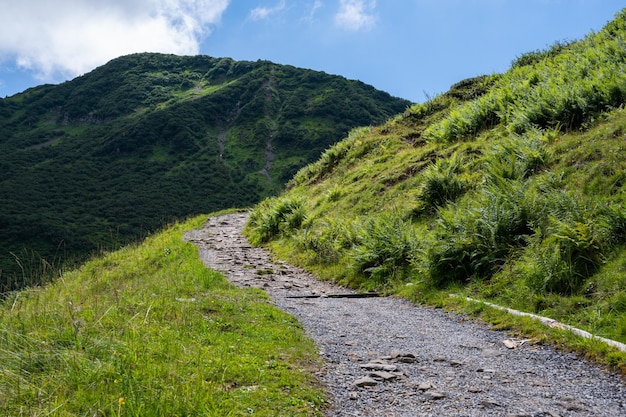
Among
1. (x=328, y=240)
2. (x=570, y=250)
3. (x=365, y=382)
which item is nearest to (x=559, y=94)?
(x=570, y=250)

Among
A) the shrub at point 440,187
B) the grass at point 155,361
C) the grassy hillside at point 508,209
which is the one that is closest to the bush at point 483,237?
the grassy hillside at point 508,209

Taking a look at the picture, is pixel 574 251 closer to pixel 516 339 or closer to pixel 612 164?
pixel 516 339

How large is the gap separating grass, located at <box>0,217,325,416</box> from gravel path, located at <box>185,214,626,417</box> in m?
0.46

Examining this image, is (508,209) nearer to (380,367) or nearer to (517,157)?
(517,157)

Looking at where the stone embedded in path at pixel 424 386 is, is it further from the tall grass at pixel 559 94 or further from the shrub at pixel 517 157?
the tall grass at pixel 559 94

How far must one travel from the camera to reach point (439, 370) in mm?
5445

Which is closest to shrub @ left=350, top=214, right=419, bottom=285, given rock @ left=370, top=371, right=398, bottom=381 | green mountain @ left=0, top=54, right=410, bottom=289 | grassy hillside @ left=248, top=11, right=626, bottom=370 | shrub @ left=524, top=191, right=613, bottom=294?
grassy hillside @ left=248, top=11, right=626, bottom=370

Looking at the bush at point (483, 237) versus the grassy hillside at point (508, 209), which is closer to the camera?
the grassy hillside at point (508, 209)

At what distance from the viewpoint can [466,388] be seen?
484cm

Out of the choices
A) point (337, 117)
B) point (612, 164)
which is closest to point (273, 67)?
point (337, 117)

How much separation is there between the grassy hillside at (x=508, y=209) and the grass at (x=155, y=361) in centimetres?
392

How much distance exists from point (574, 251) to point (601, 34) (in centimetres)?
1648

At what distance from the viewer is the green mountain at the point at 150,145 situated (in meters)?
80.8

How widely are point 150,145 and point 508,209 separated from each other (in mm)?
135997
